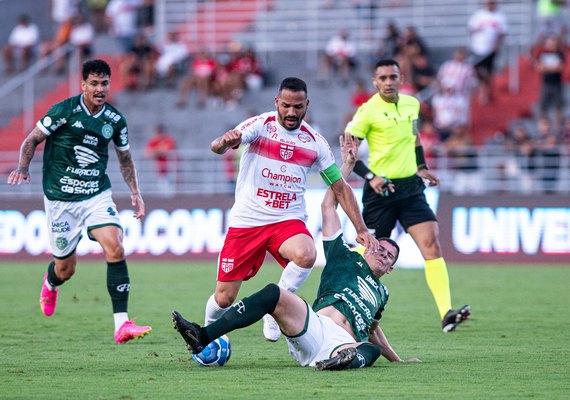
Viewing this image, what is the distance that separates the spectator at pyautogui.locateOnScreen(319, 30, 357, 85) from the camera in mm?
29531

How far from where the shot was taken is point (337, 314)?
8.90 metres

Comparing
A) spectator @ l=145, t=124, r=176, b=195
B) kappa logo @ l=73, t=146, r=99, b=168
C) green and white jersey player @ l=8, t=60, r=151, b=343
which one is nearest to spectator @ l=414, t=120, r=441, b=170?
spectator @ l=145, t=124, r=176, b=195

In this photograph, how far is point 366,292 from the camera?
9086 millimetres

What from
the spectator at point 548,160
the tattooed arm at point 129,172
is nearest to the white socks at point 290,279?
the tattooed arm at point 129,172

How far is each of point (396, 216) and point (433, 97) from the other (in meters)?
15.0

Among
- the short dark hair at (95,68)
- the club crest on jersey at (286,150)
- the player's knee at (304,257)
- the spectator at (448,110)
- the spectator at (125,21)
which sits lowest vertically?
the player's knee at (304,257)

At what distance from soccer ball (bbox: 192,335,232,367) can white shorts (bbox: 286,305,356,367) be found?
614 mm

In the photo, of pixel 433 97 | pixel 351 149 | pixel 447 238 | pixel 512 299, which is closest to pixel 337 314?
pixel 351 149

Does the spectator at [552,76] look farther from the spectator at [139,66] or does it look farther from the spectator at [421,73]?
the spectator at [139,66]

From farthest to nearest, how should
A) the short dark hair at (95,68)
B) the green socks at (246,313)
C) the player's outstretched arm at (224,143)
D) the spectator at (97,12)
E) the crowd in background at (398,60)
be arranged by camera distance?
the spectator at (97,12) < the crowd in background at (398,60) < the short dark hair at (95,68) < the player's outstretched arm at (224,143) < the green socks at (246,313)

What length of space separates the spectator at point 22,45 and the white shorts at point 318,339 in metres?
26.4

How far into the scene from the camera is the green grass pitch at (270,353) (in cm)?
762

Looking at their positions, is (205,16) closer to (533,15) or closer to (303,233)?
(533,15)

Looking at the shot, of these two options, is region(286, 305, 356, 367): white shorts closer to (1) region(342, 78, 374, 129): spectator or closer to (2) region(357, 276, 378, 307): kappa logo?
(2) region(357, 276, 378, 307): kappa logo
